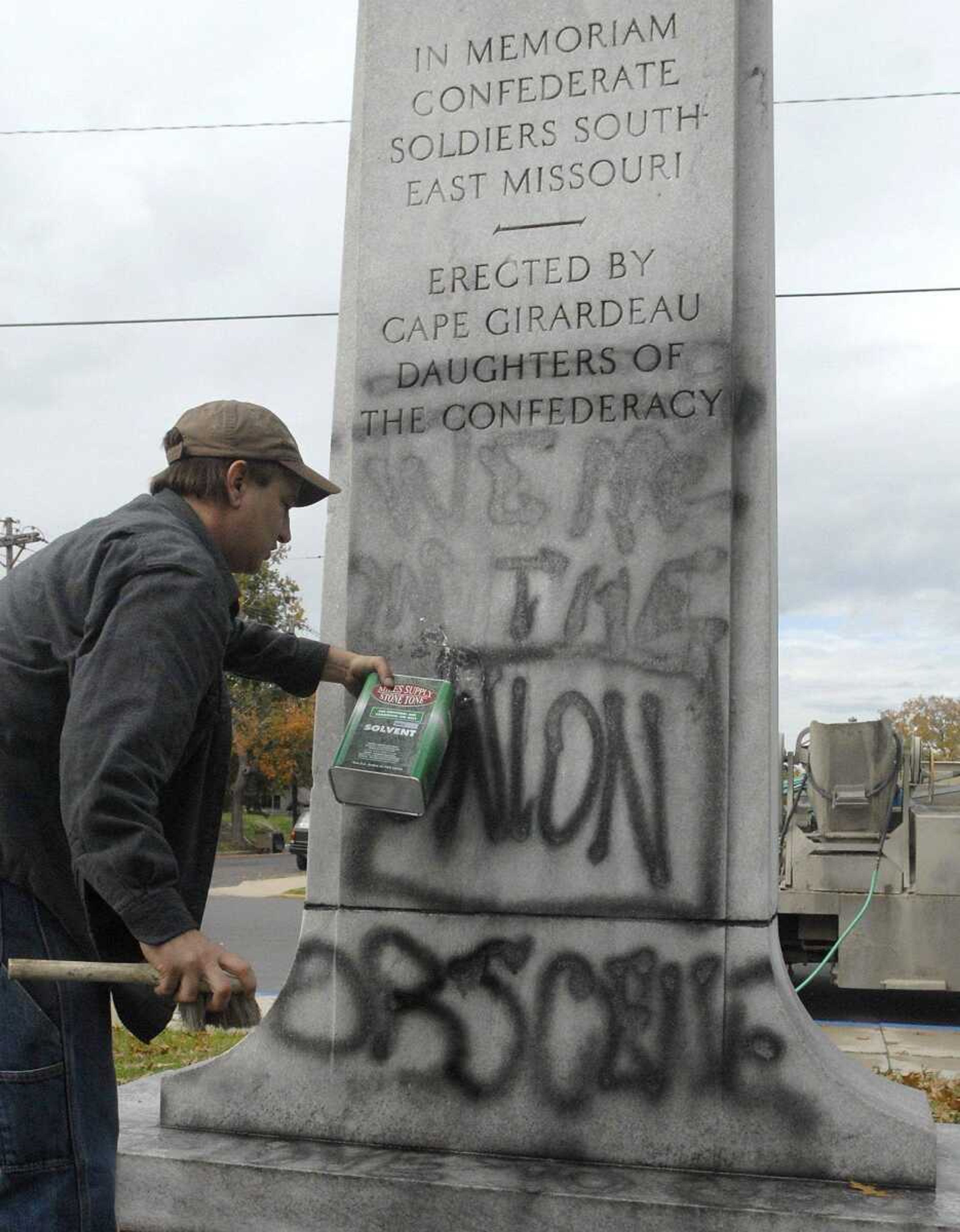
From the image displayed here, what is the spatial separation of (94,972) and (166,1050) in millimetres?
5457

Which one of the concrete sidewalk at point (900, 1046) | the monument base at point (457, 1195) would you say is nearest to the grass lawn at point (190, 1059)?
the concrete sidewalk at point (900, 1046)

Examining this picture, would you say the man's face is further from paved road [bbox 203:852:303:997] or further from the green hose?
the green hose

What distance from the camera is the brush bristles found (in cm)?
233

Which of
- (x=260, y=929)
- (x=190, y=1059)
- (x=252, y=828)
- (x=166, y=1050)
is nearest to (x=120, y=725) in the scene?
(x=190, y=1059)

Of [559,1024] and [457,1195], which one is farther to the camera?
[559,1024]

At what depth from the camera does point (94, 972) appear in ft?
7.72

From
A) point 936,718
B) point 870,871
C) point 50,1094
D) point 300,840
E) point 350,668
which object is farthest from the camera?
point 936,718

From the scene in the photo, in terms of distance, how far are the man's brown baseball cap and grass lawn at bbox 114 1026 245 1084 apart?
4.48m

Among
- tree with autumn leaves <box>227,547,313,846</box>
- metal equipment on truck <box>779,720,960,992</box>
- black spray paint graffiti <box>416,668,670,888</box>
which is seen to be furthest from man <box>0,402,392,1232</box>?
tree with autumn leaves <box>227,547,313,846</box>

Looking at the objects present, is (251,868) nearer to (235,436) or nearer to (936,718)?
(235,436)

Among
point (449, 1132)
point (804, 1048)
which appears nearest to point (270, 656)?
point (449, 1132)

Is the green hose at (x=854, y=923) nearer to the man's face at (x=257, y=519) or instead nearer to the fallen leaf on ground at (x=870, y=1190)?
the fallen leaf on ground at (x=870, y=1190)

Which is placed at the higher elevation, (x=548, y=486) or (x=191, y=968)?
(x=548, y=486)

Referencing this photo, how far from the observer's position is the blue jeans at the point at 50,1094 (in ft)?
7.92
